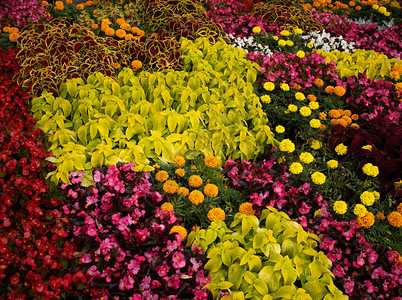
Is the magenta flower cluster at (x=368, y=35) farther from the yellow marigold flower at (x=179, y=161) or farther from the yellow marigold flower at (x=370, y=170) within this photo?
the yellow marigold flower at (x=179, y=161)

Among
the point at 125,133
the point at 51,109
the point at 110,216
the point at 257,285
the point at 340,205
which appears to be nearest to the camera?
the point at 257,285

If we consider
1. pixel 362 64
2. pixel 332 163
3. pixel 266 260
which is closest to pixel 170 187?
pixel 266 260

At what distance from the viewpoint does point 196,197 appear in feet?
7.32

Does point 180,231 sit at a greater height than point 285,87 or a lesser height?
lesser

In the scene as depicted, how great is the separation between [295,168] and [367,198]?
0.54m

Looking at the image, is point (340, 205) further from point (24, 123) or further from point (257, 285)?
point (24, 123)

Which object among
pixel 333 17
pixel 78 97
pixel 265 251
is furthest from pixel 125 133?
pixel 333 17

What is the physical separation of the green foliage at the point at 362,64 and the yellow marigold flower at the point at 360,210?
1.91 m

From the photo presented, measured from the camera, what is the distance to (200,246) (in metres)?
2.05

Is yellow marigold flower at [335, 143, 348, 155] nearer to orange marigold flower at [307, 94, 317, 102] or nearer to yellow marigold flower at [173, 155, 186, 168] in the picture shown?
orange marigold flower at [307, 94, 317, 102]

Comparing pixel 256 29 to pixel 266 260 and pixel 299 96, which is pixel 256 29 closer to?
pixel 299 96

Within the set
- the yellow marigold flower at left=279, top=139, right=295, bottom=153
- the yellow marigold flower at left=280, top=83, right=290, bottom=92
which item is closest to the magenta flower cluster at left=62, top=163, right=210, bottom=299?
the yellow marigold flower at left=279, top=139, right=295, bottom=153

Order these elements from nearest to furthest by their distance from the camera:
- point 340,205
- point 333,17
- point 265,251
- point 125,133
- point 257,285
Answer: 1. point 257,285
2. point 265,251
3. point 340,205
4. point 125,133
5. point 333,17

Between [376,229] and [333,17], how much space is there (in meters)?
4.00
